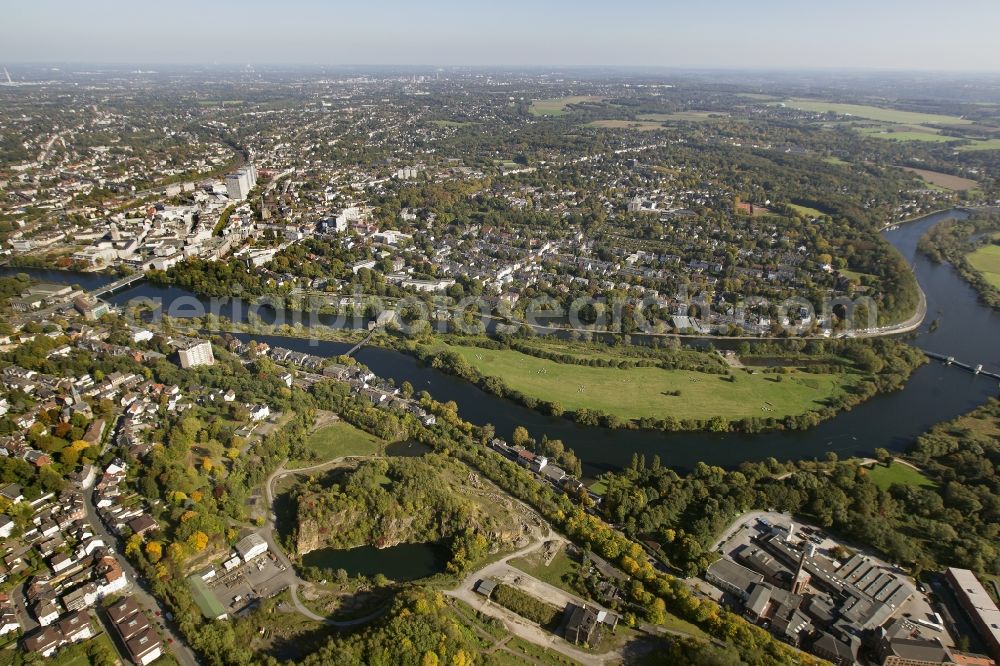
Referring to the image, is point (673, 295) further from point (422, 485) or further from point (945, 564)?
point (422, 485)

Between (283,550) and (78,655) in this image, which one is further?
(283,550)

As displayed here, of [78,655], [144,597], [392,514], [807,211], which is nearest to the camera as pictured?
[78,655]

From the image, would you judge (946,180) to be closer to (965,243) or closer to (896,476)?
(965,243)

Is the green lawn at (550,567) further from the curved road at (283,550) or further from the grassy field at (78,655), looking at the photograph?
the grassy field at (78,655)

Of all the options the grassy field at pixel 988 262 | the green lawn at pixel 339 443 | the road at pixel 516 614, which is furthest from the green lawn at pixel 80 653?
the grassy field at pixel 988 262

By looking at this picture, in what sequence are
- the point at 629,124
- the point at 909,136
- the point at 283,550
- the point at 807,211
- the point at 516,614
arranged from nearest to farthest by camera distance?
the point at 516,614
the point at 283,550
the point at 807,211
the point at 909,136
the point at 629,124

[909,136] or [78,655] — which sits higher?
[909,136]

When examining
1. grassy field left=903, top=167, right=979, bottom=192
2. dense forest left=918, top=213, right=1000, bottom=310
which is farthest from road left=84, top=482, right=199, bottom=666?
grassy field left=903, top=167, right=979, bottom=192

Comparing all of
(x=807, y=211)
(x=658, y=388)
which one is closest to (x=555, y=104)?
(x=807, y=211)
